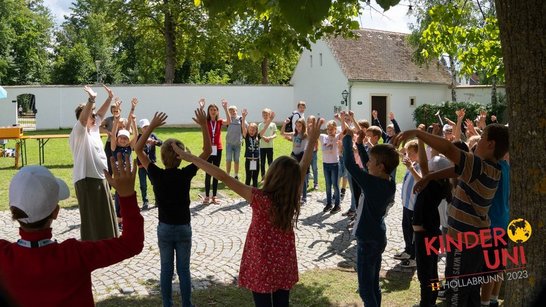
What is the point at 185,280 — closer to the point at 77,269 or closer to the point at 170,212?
the point at 170,212

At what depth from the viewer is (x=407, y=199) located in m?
6.53

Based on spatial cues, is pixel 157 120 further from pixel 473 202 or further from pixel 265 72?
pixel 265 72

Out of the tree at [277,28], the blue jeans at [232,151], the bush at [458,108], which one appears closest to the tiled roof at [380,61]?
A: the bush at [458,108]

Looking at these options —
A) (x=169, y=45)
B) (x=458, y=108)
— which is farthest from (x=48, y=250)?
(x=169, y=45)

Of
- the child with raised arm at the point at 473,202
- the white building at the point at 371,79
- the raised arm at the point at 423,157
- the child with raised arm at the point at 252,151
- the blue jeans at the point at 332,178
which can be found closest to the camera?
the child with raised arm at the point at 473,202

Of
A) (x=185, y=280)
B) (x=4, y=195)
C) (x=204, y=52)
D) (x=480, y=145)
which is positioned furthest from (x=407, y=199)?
(x=204, y=52)

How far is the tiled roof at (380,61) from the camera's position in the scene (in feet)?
114

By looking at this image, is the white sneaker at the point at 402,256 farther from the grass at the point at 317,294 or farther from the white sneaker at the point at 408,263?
the grass at the point at 317,294

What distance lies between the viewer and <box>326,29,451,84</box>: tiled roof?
34.8m

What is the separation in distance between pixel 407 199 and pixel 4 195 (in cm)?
940

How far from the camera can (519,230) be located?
9.57 ft

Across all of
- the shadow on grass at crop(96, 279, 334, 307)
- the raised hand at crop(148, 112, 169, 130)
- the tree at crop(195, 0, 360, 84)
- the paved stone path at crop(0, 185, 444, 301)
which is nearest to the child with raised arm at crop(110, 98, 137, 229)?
the paved stone path at crop(0, 185, 444, 301)

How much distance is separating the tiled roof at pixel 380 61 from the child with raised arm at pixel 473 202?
30.4 metres

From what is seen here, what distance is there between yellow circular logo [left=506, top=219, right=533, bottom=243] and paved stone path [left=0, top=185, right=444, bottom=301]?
3607mm
